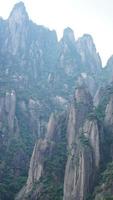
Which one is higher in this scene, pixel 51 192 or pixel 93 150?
pixel 93 150

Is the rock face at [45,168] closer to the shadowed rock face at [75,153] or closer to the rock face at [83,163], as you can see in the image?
the shadowed rock face at [75,153]

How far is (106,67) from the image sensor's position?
561 ft

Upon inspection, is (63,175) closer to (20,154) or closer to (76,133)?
(76,133)

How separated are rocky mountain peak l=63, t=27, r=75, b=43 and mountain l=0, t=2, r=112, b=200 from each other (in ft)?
1.23

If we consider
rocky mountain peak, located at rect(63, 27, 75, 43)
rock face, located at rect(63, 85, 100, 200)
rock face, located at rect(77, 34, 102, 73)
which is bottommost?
rock face, located at rect(63, 85, 100, 200)

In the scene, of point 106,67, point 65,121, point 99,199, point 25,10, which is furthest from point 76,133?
point 25,10

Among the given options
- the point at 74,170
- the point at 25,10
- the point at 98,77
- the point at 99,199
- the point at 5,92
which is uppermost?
the point at 25,10

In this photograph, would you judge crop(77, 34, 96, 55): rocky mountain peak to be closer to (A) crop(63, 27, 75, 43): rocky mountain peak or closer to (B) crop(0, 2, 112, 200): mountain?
(B) crop(0, 2, 112, 200): mountain

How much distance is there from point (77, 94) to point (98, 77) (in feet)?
170

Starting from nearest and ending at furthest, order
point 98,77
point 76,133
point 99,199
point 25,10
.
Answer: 1. point 99,199
2. point 76,133
3. point 98,77
4. point 25,10

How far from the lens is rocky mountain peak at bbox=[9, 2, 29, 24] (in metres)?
171

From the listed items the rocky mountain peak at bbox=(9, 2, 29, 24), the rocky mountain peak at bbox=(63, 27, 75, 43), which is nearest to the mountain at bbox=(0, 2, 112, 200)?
the rocky mountain peak at bbox=(9, 2, 29, 24)

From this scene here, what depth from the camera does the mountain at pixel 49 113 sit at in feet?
292

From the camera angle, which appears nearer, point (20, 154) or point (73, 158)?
point (73, 158)
